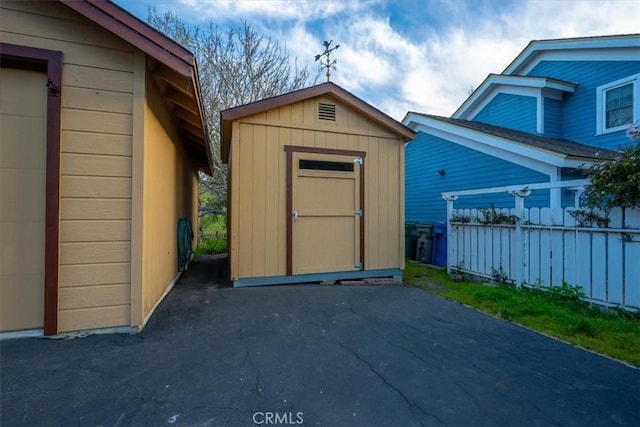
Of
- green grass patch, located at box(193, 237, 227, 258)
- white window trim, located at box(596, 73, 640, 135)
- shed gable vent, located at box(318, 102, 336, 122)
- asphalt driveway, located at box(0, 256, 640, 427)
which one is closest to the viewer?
asphalt driveway, located at box(0, 256, 640, 427)

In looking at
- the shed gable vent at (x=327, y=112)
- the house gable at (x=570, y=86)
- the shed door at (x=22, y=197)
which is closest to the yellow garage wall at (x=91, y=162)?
the shed door at (x=22, y=197)

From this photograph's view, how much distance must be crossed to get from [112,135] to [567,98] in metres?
11.1

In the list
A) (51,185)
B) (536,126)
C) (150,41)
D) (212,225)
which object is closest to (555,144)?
(536,126)

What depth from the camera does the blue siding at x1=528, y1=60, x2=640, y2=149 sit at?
7.59 meters

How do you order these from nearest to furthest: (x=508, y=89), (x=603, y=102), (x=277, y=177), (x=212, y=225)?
(x=277, y=177) → (x=603, y=102) → (x=508, y=89) → (x=212, y=225)

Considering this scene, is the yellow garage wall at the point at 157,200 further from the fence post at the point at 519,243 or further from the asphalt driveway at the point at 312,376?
the fence post at the point at 519,243

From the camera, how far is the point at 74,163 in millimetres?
2805

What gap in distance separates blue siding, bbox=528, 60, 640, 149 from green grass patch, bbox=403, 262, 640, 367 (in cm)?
604

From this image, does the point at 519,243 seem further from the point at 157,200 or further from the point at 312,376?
the point at 157,200

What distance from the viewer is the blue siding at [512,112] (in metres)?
8.92

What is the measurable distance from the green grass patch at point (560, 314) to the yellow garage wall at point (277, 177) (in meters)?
1.56

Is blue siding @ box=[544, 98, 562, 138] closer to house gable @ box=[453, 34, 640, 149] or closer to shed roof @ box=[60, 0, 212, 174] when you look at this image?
house gable @ box=[453, 34, 640, 149]

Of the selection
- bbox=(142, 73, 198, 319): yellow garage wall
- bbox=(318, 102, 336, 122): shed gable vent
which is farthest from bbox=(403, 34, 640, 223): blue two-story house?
bbox=(142, 73, 198, 319): yellow garage wall

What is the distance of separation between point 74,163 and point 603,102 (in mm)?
11174
